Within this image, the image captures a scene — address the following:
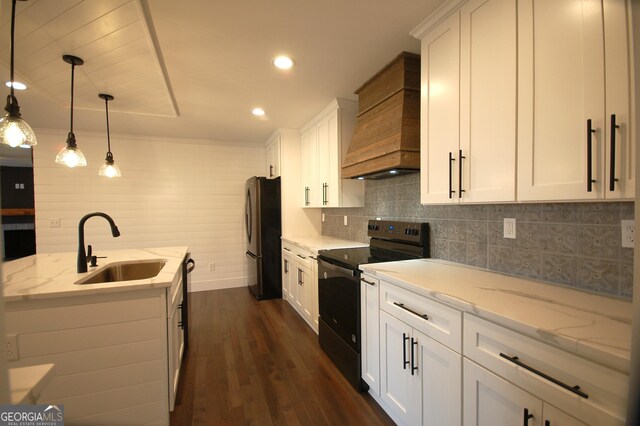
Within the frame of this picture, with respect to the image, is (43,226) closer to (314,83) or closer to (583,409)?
(314,83)

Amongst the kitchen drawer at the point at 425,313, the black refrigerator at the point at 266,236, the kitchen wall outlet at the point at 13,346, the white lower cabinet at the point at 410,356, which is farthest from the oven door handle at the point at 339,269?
the kitchen wall outlet at the point at 13,346

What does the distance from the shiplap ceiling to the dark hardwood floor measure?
229cm

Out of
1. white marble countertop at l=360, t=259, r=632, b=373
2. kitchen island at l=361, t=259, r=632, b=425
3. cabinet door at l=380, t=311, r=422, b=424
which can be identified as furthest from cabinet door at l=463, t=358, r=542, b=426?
cabinet door at l=380, t=311, r=422, b=424

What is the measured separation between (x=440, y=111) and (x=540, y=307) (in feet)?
3.76

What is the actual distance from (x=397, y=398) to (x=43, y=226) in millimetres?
4680

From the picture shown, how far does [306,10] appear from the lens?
1688 millimetres

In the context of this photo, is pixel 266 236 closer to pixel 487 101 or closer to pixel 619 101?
pixel 487 101

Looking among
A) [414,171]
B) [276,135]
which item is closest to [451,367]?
[414,171]

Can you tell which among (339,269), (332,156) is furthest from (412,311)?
(332,156)

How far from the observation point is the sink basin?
2279 millimetres

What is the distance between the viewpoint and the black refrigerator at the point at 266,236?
398 cm

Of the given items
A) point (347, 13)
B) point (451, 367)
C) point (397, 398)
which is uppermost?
point (347, 13)

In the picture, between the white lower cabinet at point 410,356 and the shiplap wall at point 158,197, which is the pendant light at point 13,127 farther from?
the shiplap wall at point 158,197

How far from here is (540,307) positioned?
116cm
